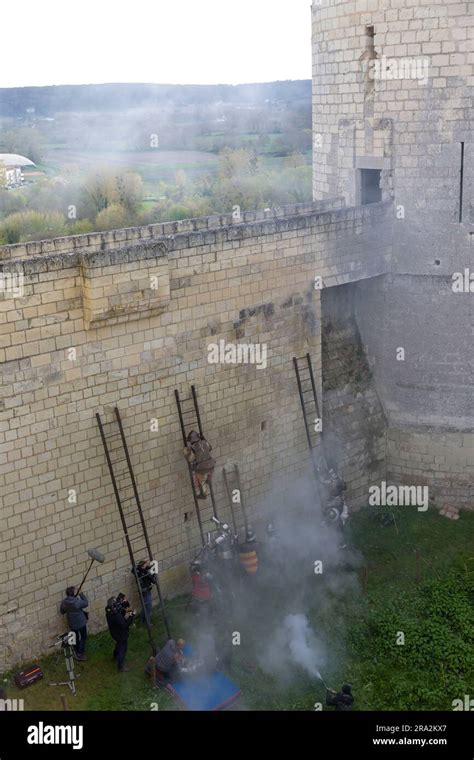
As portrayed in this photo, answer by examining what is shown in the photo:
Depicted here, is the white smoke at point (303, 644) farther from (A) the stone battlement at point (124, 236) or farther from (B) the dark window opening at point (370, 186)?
(B) the dark window opening at point (370, 186)

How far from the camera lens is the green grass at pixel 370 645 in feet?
37.4

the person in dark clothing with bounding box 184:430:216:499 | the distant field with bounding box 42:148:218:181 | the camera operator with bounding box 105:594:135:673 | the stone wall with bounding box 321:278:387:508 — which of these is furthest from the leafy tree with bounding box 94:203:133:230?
the camera operator with bounding box 105:594:135:673

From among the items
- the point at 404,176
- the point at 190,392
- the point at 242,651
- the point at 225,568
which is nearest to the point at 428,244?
the point at 404,176

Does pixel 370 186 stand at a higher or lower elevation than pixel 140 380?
higher

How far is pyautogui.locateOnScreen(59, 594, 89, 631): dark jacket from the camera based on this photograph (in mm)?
11875

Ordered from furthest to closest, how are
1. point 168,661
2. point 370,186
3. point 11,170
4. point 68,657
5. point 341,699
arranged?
point 11,170 → point 370,186 → point 68,657 → point 168,661 → point 341,699

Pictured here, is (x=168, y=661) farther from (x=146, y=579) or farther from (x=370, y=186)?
(x=370, y=186)

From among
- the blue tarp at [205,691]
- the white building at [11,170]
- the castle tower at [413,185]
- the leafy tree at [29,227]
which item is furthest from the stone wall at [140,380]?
the white building at [11,170]

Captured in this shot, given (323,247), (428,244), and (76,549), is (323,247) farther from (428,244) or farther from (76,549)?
(76,549)

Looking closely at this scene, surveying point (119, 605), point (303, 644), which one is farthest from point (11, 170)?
point (303, 644)

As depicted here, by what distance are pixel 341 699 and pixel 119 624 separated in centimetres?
284

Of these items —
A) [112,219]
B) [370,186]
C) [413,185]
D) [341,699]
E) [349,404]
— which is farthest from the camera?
[112,219]

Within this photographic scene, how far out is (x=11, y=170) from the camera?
154 feet

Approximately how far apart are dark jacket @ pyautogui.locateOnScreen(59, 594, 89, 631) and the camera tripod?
0.55ft
